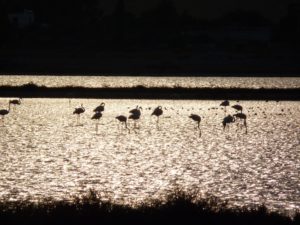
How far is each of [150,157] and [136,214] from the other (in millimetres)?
9903

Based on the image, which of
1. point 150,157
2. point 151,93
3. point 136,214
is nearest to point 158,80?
point 151,93

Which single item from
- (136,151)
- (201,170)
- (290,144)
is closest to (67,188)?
(201,170)

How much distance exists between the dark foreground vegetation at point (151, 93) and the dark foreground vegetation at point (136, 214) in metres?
31.5

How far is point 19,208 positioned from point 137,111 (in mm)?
16421

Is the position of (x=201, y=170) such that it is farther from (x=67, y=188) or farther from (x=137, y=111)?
(x=137, y=111)

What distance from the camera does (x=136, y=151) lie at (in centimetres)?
2230

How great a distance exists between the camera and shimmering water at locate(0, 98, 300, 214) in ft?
51.3

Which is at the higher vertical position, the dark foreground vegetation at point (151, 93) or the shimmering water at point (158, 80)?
the shimmering water at point (158, 80)

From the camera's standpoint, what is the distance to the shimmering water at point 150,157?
15.6 metres

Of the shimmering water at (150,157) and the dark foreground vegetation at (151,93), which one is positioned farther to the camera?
the dark foreground vegetation at (151,93)
